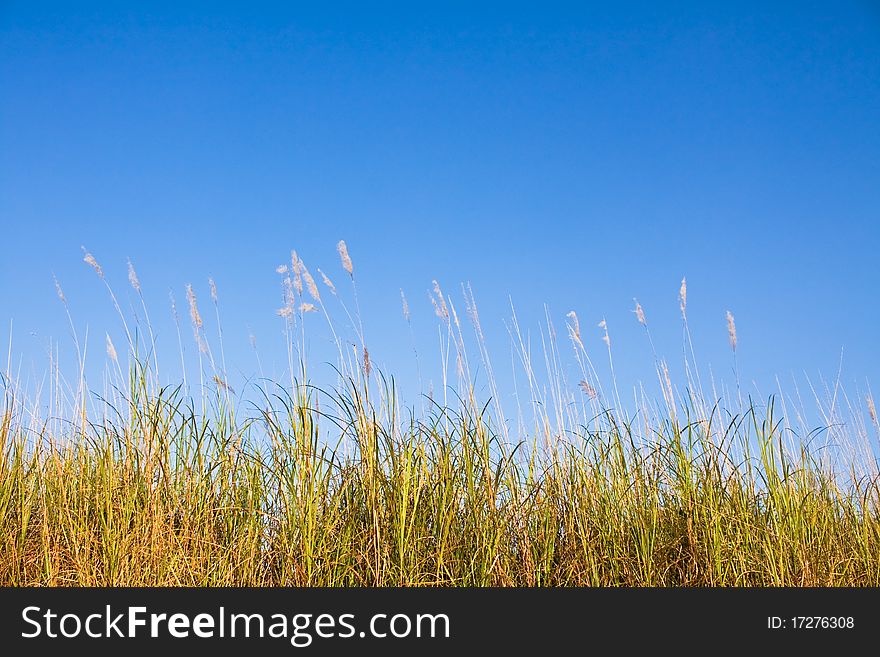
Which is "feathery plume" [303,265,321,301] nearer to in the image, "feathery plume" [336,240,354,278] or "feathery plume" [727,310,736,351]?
"feathery plume" [336,240,354,278]

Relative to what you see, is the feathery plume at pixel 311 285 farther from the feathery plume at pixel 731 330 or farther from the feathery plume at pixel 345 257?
the feathery plume at pixel 731 330

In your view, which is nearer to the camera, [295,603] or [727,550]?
[295,603]

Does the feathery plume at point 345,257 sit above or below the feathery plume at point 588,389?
above

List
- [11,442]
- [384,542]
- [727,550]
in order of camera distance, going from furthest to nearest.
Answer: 1. [11,442]
2. [727,550]
3. [384,542]

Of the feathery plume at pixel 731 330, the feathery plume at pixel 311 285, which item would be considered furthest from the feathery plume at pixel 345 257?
the feathery plume at pixel 731 330

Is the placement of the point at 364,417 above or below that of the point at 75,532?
above

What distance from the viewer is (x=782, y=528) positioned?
11.2 feet

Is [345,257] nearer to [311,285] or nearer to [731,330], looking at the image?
[311,285]

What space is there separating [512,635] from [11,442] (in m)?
2.55

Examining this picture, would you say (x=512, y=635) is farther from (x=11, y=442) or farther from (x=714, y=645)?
(x=11, y=442)

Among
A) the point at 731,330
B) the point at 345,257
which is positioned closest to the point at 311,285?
the point at 345,257

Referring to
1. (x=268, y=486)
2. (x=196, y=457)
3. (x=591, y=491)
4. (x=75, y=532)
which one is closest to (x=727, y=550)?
(x=591, y=491)

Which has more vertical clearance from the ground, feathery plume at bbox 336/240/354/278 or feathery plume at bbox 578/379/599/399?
feathery plume at bbox 336/240/354/278

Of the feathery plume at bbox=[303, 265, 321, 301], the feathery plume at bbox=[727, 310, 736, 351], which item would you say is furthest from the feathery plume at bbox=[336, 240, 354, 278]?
the feathery plume at bbox=[727, 310, 736, 351]
